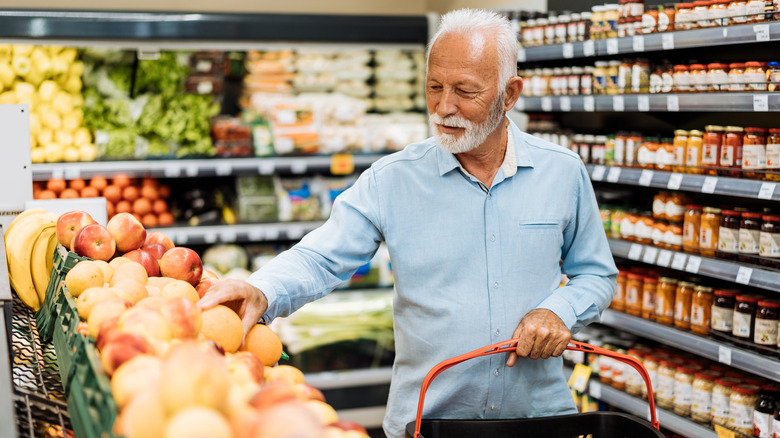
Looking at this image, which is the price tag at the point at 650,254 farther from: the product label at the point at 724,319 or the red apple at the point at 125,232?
the red apple at the point at 125,232

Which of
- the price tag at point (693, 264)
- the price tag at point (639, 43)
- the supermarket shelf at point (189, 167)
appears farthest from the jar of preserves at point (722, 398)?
the supermarket shelf at point (189, 167)

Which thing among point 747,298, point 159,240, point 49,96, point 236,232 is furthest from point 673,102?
point 49,96

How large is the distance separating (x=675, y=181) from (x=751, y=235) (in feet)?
1.34

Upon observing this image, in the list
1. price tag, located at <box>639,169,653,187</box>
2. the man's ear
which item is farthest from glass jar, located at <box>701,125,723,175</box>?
the man's ear

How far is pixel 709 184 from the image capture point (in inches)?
124

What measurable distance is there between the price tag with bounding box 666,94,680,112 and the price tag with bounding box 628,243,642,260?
69 cm

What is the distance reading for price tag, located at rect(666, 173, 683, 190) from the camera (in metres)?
3.30

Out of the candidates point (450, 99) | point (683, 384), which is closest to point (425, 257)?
point (450, 99)

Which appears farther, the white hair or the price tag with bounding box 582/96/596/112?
the price tag with bounding box 582/96/596/112

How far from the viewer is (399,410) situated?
84.9 inches

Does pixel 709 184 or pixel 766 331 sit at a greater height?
pixel 709 184

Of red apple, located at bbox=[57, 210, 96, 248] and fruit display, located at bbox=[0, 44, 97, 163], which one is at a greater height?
fruit display, located at bbox=[0, 44, 97, 163]

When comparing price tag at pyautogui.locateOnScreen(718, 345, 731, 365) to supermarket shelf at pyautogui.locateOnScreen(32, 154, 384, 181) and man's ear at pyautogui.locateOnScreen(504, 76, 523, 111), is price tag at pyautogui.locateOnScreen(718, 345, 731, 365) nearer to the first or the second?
man's ear at pyautogui.locateOnScreen(504, 76, 523, 111)

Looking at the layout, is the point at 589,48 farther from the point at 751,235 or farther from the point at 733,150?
the point at 751,235
